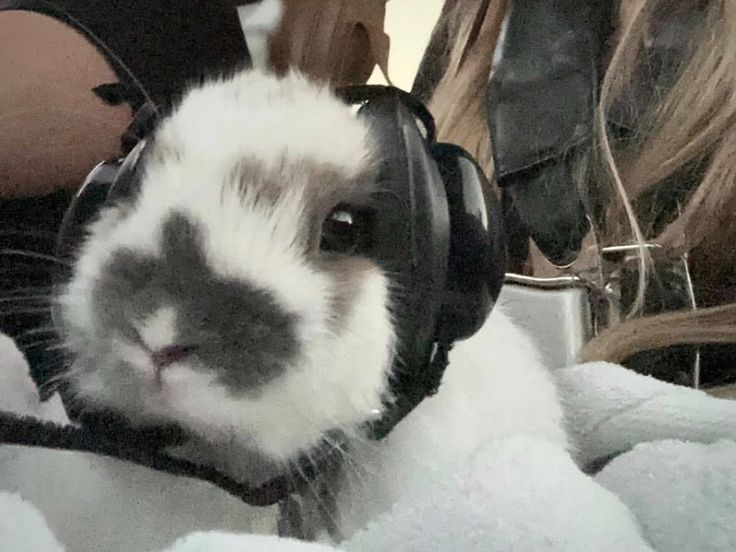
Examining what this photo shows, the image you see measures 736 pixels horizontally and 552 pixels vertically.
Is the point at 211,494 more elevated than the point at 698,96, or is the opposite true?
the point at 698,96

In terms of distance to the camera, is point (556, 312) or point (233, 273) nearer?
point (233, 273)

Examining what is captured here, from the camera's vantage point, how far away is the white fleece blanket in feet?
0.72

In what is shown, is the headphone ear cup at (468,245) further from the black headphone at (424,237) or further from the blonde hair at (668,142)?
the blonde hair at (668,142)

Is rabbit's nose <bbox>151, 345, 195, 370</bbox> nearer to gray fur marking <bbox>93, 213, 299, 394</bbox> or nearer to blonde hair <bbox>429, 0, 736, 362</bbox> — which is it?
gray fur marking <bbox>93, 213, 299, 394</bbox>

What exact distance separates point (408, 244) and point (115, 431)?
0.10 meters

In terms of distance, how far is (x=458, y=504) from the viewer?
9.0 inches

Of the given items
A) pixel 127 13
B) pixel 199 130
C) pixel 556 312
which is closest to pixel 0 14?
pixel 127 13

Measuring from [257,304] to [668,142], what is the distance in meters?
0.27

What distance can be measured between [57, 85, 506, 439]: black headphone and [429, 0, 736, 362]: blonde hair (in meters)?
0.14

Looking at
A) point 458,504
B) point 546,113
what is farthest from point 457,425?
point 546,113

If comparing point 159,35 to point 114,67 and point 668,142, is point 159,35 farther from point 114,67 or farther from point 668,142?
point 668,142

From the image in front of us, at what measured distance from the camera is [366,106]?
0.27 m

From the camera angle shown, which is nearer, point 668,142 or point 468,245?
point 468,245

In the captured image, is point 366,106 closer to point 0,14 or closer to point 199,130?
point 199,130
